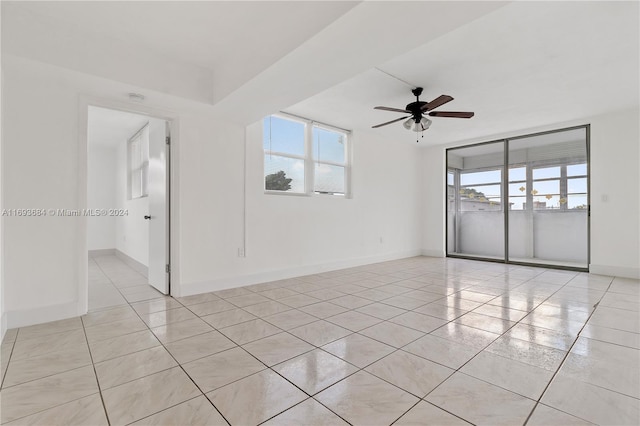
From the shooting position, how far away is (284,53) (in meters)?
2.39

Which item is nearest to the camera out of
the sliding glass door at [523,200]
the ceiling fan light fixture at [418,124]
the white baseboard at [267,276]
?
the white baseboard at [267,276]

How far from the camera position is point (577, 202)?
553cm

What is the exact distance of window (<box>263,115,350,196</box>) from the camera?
477 cm

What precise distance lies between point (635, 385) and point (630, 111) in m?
A: 5.20

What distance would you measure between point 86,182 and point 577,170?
7637 millimetres

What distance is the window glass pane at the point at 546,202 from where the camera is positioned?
5.77 meters

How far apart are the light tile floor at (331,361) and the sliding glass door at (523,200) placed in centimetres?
227

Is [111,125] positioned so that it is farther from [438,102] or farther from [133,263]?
[438,102]

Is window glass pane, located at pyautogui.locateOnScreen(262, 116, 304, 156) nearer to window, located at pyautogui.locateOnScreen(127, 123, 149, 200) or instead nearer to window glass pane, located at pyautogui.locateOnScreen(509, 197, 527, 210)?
window, located at pyautogui.locateOnScreen(127, 123, 149, 200)

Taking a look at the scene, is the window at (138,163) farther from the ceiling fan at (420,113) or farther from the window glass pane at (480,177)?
the window glass pane at (480,177)

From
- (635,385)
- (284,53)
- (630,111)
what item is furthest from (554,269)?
(284,53)

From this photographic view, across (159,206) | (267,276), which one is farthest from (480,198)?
(159,206)

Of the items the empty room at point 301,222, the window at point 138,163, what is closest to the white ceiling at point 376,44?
the empty room at point 301,222

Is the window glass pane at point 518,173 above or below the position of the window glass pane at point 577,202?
above
